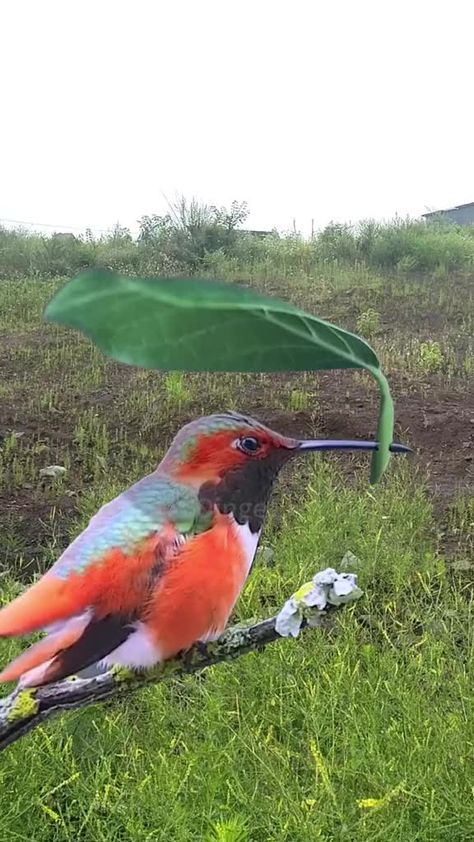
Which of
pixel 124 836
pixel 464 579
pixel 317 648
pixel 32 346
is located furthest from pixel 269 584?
pixel 32 346

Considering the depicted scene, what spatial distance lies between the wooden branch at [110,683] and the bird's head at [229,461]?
17 cm

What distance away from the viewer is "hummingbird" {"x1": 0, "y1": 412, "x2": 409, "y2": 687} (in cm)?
100

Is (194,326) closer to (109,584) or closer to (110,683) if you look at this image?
(109,584)

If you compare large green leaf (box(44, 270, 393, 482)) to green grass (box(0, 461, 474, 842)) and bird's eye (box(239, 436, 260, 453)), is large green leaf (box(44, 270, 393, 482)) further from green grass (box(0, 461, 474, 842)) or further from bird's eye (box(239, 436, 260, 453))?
green grass (box(0, 461, 474, 842))

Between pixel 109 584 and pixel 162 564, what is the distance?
0.07 metres

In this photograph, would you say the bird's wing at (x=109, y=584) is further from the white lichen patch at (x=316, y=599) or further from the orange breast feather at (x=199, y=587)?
the white lichen patch at (x=316, y=599)

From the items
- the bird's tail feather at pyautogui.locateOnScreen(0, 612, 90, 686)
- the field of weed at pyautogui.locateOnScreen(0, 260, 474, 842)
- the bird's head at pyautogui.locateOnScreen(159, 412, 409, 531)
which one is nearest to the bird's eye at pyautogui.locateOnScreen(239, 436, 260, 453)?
the bird's head at pyautogui.locateOnScreen(159, 412, 409, 531)

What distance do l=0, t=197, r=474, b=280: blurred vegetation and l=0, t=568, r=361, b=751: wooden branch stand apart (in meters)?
6.28

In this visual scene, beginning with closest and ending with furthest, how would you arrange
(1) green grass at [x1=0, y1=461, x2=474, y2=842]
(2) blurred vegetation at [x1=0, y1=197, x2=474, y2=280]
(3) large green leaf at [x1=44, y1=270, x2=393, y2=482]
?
(3) large green leaf at [x1=44, y1=270, x2=393, y2=482], (1) green grass at [x1=0, y1=461, x2=474, y2=842], (2) blurred vegetation at [x1=0, y1=197, x2=474, y2=280]

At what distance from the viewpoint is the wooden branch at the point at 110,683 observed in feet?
3.54

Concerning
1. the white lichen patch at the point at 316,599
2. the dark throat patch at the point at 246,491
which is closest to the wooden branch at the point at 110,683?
the white lichen patch at the point at 316,599

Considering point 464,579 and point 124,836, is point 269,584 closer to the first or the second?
point 464,579

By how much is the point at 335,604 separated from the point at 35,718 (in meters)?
0.43

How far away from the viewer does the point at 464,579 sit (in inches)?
99.6
